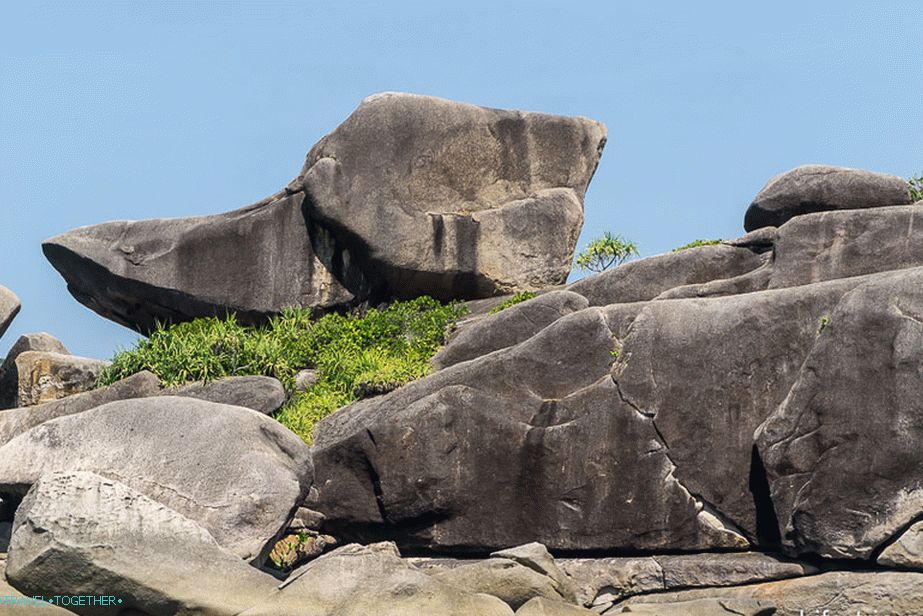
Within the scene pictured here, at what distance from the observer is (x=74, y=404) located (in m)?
22.4

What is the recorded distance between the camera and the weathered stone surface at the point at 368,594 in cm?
1452

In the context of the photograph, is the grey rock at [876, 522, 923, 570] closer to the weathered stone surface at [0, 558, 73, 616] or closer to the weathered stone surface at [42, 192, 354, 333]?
the weathered stone surface at [0, 558, 73, 616]

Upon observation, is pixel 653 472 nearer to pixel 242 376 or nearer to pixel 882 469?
pixel 882 469

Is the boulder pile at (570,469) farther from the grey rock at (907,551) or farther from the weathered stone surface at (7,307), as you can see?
the weathered stone surface at (7,307)

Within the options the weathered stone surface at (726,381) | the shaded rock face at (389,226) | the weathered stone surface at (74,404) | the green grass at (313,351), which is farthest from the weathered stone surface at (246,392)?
the weathered stone surface at (726,381)

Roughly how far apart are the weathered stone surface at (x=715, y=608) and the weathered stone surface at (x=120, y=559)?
4032 mm

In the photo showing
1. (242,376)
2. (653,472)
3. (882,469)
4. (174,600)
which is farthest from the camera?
(242,376)

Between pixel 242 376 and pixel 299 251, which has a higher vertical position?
pixel 299 251

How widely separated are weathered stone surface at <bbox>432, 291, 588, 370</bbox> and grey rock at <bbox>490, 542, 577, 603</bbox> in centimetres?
497

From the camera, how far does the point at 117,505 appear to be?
15.4 m

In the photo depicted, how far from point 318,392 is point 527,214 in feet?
18.7

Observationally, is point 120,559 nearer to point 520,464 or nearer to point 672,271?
point 520,464

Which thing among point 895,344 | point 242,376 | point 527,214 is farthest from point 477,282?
point 895,344

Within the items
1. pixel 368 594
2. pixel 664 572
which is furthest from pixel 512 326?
pixel 368 594
